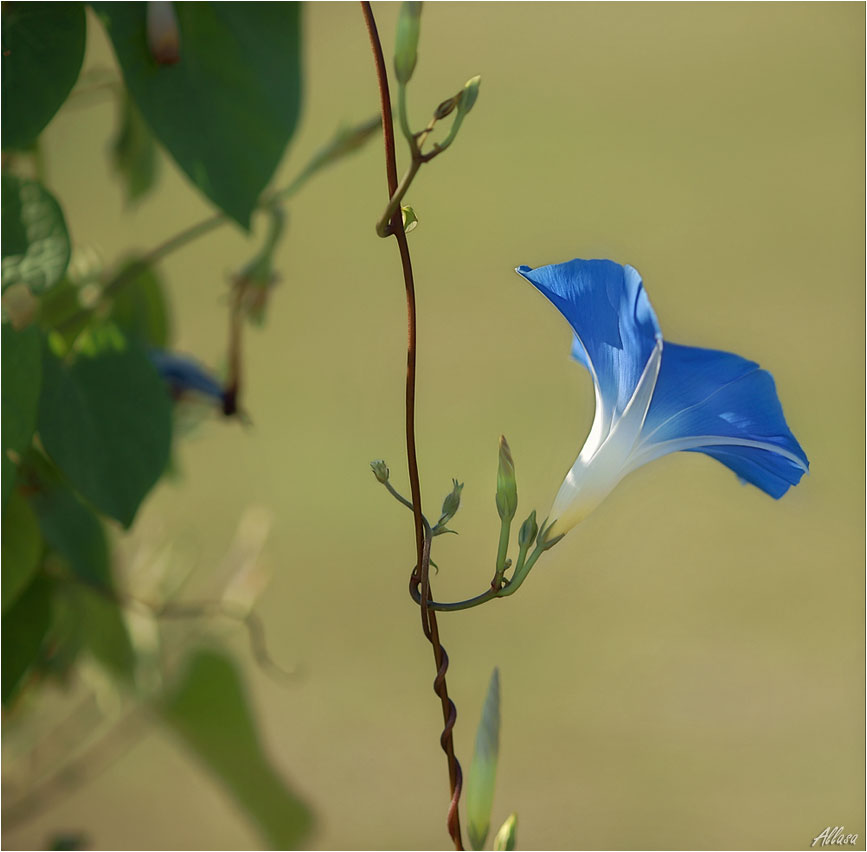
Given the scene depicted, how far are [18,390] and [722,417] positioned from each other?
27cm

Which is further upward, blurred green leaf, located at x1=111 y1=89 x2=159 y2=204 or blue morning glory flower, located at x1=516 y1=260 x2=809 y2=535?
blurred green leaf, located at x1=111 y1=89 x2=159 y2=204

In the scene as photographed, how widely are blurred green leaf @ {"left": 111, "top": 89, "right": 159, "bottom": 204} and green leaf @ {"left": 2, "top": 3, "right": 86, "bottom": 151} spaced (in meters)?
0.16

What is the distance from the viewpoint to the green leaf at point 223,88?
45 centimetres

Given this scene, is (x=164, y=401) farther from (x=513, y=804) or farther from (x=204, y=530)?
(x=204, y=530)

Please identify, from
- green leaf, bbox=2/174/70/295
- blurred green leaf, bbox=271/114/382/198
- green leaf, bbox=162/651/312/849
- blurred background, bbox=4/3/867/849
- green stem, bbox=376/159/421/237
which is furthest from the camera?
blurred background, bbox=4/3/867/849

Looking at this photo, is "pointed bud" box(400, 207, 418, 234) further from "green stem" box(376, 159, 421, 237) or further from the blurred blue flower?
the blurred blue flower

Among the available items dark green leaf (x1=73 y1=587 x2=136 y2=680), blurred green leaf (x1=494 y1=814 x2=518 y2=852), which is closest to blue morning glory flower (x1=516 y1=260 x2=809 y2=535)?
blurred green leaf (x1=494 y1=814 x2=518 y2=852)

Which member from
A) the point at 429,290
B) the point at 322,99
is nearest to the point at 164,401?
the point at 429,290

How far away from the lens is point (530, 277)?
34 centimetres

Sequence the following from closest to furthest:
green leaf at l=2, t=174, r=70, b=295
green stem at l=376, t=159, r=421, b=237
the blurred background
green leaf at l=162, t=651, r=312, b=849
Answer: green stem at l=376, t=159, r=421, b=237, green leaf at l=2, t=174, r=70, b=295, green leaf at l=162, t=651, r=312, b=849, the blurred background

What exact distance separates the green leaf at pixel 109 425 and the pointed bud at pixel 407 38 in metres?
0.23

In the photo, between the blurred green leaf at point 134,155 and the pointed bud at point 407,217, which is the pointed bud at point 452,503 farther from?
the blurred green leaf at point 134,155

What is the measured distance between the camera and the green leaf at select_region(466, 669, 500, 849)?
33 centimetres

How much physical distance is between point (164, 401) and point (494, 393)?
5.10 ft
